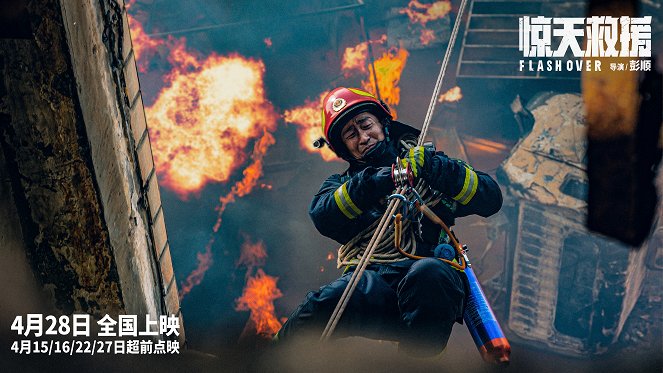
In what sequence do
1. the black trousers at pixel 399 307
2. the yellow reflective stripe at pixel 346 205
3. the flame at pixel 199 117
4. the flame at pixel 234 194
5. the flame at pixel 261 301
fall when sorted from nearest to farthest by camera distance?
the black trousers at pixel 399 307 → the yellow reflective stripe at pixel 346 205 → the flame at pixel 261 301 → the flame at pixel 234 194 → the flame at pixel 199 117

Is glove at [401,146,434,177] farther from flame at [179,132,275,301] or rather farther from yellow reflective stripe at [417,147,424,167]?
flame at [179,132,275,301]

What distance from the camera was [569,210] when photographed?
10.5 m

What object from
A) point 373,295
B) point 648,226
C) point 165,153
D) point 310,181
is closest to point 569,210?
point 648,226

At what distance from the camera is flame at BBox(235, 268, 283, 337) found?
1262 centimetres

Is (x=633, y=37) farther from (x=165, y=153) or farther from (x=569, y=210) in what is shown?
(x=165, y=153)

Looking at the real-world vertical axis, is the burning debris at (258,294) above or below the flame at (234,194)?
below

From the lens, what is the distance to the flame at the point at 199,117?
13938 mm

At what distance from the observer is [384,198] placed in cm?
454

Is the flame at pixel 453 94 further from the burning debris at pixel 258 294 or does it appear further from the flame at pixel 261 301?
the flame at pixel 261 301

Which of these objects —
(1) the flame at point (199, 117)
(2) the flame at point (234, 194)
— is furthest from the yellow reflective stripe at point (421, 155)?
(1) the flame at point (199, 117)

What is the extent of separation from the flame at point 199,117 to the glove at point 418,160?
32.3 ft

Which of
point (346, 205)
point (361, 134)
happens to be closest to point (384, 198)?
point (346, 205)

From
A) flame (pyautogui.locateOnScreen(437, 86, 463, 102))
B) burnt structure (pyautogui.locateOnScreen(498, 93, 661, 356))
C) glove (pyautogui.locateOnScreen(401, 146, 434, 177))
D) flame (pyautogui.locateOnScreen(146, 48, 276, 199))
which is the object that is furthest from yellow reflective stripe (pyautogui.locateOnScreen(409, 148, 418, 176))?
flame (pyautogui.locateOnScreen(146, 48, 276, 199))

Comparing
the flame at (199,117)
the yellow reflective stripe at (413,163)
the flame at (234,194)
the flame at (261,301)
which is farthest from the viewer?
the flame at (199,117)
